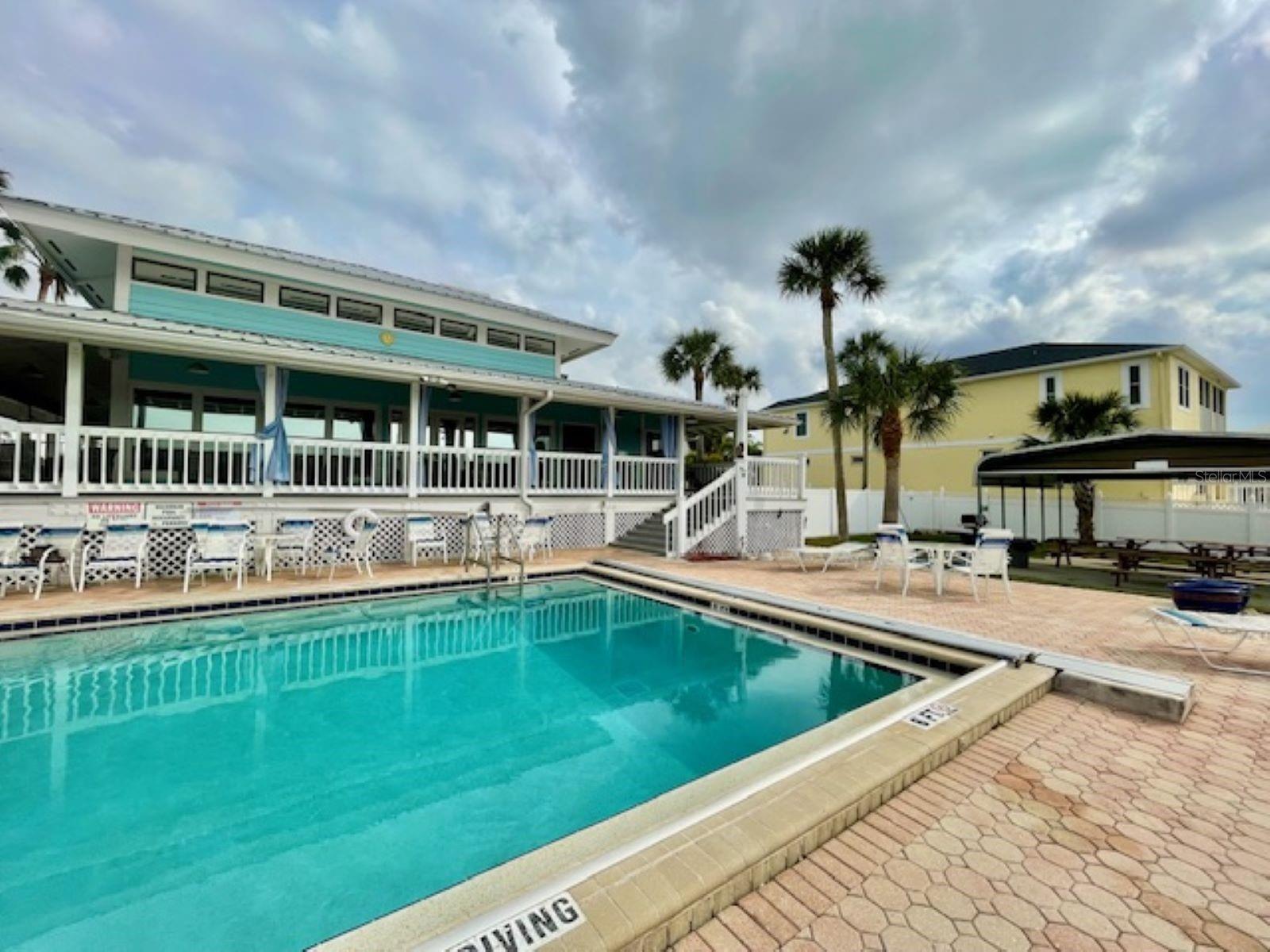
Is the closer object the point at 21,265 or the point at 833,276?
the point at 833,276

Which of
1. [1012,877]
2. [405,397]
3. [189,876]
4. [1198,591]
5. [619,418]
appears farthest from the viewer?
[619,418]

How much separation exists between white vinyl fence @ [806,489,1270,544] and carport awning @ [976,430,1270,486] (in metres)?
4.08

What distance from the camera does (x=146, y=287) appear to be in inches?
445

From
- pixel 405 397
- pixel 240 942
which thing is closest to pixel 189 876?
pixel 240 942

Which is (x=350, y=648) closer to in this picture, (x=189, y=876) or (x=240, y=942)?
(x=189, y=876)

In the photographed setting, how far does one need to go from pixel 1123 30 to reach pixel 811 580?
35.9 ft

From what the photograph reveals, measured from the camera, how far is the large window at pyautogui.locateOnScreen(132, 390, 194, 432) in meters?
11.5

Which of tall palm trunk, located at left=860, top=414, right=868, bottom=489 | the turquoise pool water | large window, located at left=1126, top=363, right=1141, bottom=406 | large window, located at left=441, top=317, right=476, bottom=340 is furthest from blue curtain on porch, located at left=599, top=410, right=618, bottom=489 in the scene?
large window, located at left=1126, top=363, right=1141, bottom=406

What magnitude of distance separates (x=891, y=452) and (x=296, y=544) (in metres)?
16.0

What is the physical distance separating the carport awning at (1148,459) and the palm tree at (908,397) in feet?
11.1

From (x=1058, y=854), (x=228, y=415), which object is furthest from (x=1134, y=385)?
(x=228, y=415)

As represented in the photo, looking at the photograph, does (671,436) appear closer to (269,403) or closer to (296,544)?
(296,544)

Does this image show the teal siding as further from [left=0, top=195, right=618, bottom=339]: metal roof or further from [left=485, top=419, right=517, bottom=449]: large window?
[left=485, top=419, right=517, bottom=449]: large window

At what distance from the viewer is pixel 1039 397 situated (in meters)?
23.2
